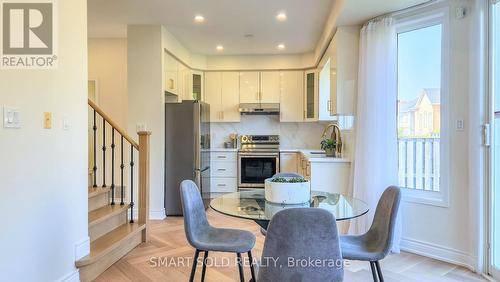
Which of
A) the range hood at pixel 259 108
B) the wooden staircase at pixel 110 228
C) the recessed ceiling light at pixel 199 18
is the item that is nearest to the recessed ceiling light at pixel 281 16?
the recessed ceiling light at pixel 199 18

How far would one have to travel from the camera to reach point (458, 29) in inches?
114

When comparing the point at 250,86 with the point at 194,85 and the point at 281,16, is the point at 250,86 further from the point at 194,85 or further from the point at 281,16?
the point at 281,16

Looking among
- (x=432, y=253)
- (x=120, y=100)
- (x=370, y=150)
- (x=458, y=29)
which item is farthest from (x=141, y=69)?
(x=432, y=253)

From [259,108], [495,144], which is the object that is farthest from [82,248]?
[259,108]

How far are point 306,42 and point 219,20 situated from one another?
1.69 m

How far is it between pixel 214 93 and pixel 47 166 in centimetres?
416

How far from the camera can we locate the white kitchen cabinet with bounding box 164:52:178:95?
15.1 ft

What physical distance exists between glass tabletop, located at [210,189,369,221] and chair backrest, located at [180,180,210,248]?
0.45 feet

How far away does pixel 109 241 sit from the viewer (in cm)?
290

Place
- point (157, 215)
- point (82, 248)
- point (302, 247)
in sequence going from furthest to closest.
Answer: point (157, 215) < point (82, 248) < point (302, 247)

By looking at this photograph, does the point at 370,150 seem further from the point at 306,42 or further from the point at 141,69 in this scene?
the point at 141,69

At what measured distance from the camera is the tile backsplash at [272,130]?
6.33 metres

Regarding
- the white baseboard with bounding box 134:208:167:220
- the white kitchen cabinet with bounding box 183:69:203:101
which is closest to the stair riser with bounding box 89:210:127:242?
the white baseboard with bounding box 134:208:167:220

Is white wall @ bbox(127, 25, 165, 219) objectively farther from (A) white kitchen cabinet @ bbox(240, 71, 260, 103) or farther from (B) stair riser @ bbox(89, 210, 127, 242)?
(A) white kitchen cabinet @ bbox(240, 71, 260, 103)
